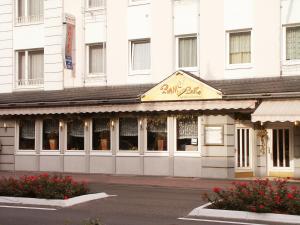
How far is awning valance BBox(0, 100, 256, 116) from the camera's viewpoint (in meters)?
22.1

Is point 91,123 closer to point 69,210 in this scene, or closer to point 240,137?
point 240,137

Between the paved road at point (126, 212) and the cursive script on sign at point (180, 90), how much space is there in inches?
228

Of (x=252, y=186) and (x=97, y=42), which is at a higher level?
(x=97, y=42)

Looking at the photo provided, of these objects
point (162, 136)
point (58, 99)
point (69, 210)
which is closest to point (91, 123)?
point (58, 99)

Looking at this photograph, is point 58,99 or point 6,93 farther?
point 6,93

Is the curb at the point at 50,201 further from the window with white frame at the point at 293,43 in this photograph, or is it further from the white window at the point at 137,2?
the white window at the point at 137,2

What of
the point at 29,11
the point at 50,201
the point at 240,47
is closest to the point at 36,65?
the point at 29,11

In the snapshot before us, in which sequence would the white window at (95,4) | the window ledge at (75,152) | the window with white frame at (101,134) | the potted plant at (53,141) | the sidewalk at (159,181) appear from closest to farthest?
1. the sidewalk at (159,181)
2. the window with white frame at (101,134)
3. the window ledge at (75,152)
4. the white window at (95,4)
5. the potted plant at (53,141)

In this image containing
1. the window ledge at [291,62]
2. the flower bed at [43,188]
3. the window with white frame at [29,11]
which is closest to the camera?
the flower bed at [43,188]

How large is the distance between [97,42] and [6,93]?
6.10 metres

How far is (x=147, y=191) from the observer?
19219 millimetres

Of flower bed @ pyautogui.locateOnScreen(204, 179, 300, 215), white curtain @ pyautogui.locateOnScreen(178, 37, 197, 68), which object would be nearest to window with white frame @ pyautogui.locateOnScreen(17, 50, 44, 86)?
white curtain @ pyautogui.locateOnScreen(178, 37, 197, 68)

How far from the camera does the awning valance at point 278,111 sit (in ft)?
66.2

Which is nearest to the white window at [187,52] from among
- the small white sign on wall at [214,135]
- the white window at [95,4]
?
the small white sign on wall at [214,135]
